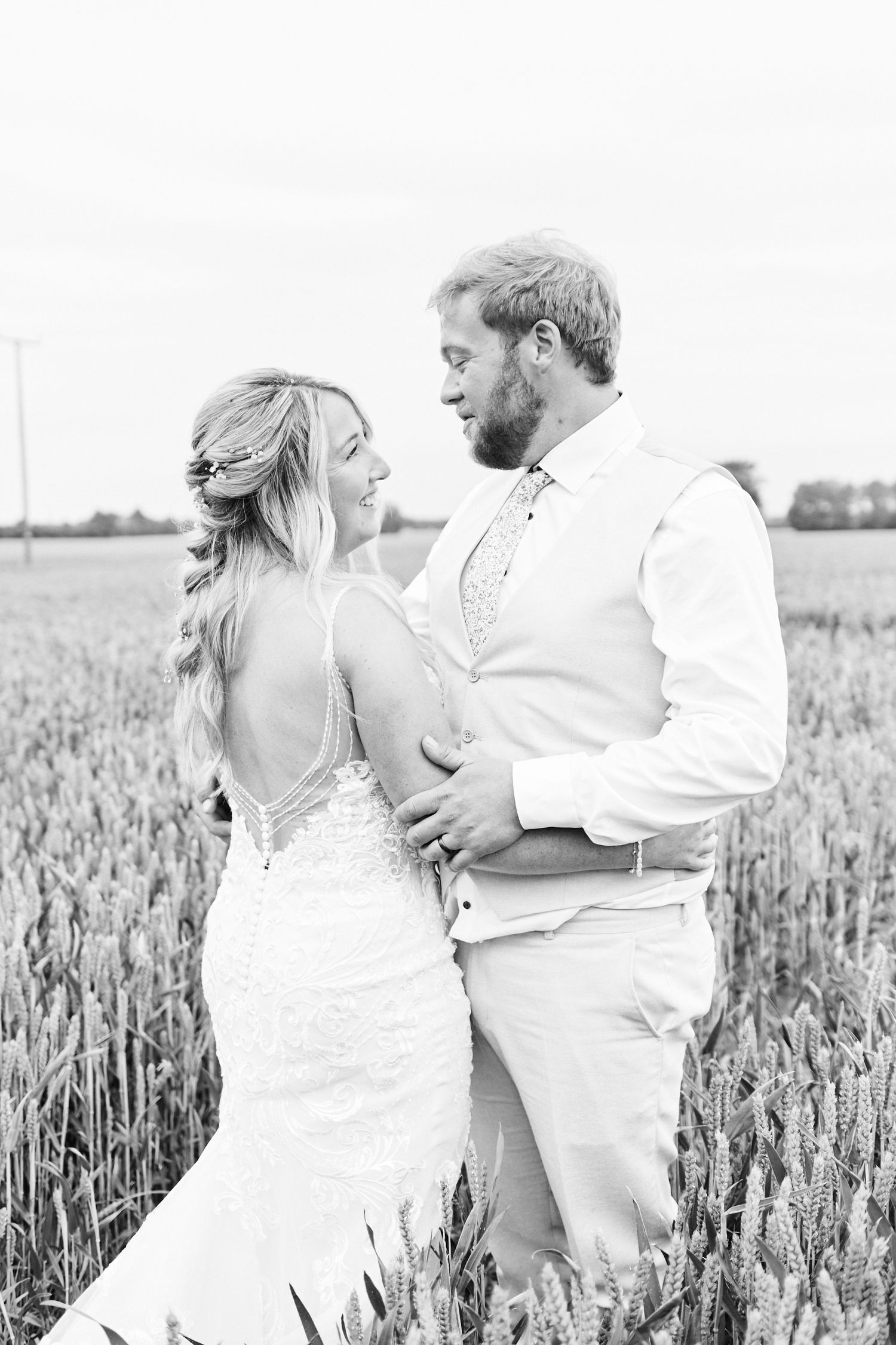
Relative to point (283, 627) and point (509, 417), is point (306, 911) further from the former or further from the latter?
point (509, 417)

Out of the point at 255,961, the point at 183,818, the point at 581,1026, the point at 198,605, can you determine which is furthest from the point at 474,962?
the point at 183,818

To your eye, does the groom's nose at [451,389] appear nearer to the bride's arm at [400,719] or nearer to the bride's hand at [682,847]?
the bride's arm at [400,719]

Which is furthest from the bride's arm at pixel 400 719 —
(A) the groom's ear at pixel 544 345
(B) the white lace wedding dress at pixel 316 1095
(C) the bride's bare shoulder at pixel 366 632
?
(A) the groom's ear at pixel 544 345

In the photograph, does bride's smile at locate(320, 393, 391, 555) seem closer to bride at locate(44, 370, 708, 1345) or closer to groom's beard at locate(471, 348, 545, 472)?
bride at locate(44, 370, 708, 1345)

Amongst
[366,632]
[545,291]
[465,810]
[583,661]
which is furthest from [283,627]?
[545,291]

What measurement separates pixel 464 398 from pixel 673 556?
2.33 ft

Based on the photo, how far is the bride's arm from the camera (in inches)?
99.3

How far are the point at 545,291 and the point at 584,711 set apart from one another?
0.98 meters

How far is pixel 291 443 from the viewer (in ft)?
8.68

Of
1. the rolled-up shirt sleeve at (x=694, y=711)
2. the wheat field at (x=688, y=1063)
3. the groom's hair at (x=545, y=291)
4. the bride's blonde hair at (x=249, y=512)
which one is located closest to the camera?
the wheat field at (x=688, y=1063)

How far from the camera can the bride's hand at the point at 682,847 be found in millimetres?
2699

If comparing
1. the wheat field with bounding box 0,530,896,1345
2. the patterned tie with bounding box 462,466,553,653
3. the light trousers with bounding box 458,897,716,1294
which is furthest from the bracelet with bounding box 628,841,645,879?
the patterned tie with bounding box 462,466,553,653

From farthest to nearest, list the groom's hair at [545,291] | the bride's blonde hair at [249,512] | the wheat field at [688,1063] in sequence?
the groom's hair at [545,291]
the bride's blonde hair at [249,512]
the wheat field at [688,1063]

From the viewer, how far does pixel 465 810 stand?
8.39 feet
